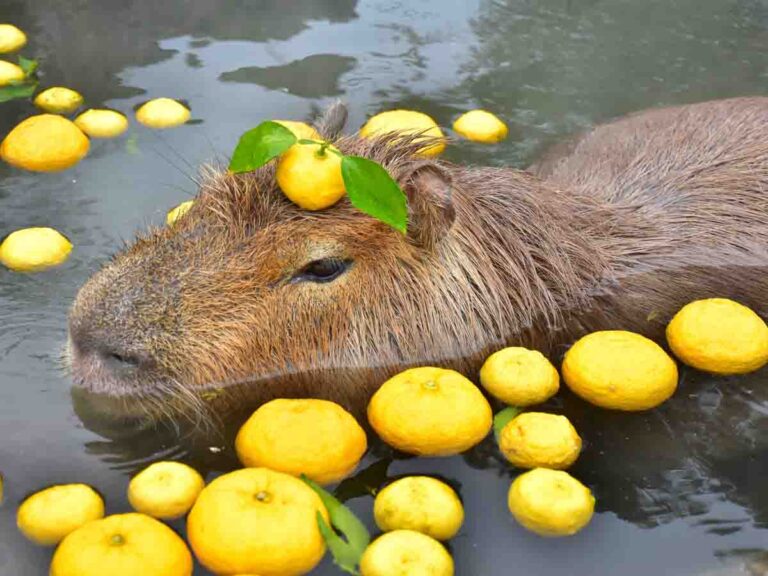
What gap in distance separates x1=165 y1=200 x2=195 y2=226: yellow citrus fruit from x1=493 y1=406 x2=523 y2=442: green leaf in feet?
4.89

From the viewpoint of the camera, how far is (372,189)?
3.49 metres

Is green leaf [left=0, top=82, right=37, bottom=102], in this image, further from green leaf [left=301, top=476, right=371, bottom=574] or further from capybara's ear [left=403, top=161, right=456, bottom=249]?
green leaf [left=301, top=476, right=371, bottom=574]

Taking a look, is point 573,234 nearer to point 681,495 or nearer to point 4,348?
point 681,495

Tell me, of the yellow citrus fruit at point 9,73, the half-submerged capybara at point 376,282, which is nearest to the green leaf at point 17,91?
the yellow citrus fruit at point 9,73

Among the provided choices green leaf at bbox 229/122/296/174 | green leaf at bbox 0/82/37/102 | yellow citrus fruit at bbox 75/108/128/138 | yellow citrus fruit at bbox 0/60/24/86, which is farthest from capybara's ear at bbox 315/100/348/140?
yellow citrus fruit at bbox 0/60/24/86

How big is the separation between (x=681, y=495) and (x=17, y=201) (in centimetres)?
354

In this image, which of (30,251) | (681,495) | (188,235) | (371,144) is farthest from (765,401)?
(30,251)

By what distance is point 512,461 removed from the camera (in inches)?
144

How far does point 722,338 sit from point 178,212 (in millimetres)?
2362

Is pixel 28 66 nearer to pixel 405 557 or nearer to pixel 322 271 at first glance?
pixel 322 271

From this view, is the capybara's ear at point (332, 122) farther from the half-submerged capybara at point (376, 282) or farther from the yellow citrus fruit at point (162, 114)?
the yellow citrus fruit at point (162, 114)

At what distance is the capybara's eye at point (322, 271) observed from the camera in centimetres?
390

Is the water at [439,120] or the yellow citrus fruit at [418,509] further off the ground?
the yellow citrus fruit at [418,509]

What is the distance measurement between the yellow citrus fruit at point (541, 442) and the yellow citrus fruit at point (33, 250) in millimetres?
2398
